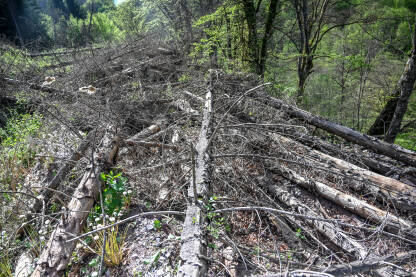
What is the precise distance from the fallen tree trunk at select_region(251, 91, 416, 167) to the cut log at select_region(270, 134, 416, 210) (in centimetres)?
71

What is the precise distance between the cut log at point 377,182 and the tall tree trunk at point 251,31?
3.00 metres

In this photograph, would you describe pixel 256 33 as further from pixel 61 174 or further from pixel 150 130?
pixel 61 174

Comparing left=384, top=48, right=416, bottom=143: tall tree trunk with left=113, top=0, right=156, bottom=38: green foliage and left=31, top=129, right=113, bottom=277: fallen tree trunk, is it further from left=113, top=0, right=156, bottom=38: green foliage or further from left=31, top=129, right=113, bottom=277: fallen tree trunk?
left=113, top=0, right=156, bottom=38: green foliage

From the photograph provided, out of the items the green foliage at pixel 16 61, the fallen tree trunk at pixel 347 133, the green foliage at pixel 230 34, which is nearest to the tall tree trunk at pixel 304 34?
the fallen tree trunk at pixel 347 133

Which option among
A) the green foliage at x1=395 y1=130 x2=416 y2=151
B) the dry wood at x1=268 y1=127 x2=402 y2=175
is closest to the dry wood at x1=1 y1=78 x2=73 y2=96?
the dry wood at x1=268 y1=127 x2=402 y2=175

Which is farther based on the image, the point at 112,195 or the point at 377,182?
the point at 377,182

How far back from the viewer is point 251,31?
5547mm

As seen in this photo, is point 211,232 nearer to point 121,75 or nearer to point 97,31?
point 121,75

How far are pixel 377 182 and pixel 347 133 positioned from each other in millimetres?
1147

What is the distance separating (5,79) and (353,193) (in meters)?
8.47

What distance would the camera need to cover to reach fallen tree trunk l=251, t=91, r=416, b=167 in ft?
10.7

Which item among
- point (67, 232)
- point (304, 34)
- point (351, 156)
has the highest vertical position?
point (304, 34)

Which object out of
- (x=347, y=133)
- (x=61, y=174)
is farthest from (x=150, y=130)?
(x=347, y=133)

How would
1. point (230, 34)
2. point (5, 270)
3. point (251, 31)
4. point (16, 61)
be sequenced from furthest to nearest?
point (16, 61) → point (230, 34) → point (251, 31) → point (5, 270)
